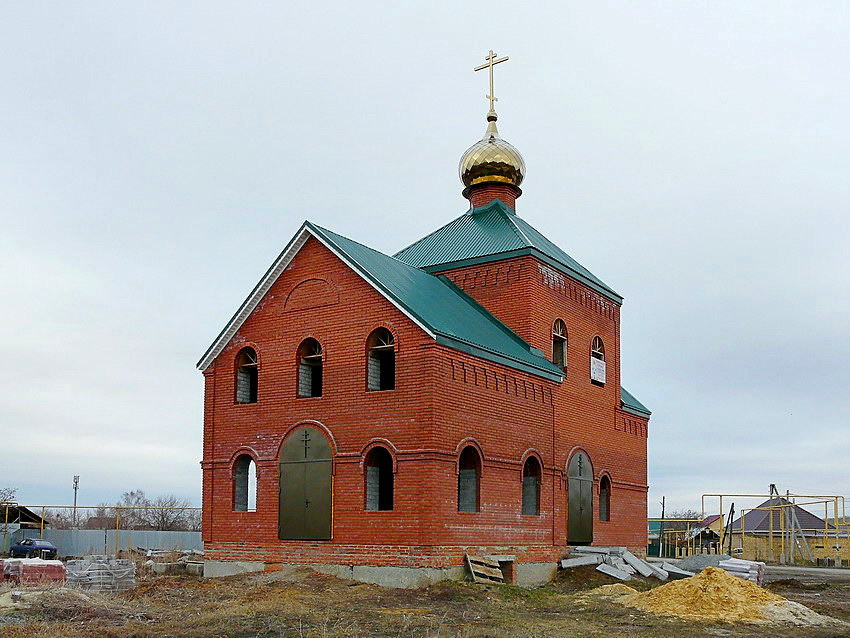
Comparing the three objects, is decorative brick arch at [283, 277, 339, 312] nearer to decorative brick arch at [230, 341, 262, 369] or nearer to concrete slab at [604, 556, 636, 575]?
decorative brick arch at [230, 341, 262, 369]

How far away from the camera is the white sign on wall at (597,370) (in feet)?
89.2

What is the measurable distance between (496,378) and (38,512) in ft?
91.2

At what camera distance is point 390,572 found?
64.7 feet

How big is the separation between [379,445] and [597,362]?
9190mm

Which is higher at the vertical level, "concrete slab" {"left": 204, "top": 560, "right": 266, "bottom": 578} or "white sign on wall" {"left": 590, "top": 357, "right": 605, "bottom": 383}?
"white sign on wall" {"left": 590, "top": 357, "right": 605, "bottom": 383}

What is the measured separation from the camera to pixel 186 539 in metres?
37.9

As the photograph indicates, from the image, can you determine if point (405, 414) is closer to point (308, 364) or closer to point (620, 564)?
point (308, 364)

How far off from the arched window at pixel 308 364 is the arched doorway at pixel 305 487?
3.64ft

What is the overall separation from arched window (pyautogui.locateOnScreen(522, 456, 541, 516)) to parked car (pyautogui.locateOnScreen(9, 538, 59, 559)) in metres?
19.4

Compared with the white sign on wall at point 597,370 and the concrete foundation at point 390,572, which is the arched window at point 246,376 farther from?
the white sign on wall at point 597,370

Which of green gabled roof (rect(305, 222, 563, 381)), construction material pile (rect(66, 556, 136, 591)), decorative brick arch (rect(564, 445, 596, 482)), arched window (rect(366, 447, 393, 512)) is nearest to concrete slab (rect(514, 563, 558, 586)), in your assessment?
decorative brick arch (rect(564, 445, 596, 482))

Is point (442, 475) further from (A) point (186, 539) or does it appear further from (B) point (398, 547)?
(A) point (186, 539)

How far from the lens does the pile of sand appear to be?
1677 cm

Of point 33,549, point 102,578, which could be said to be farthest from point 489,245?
point 33,549
